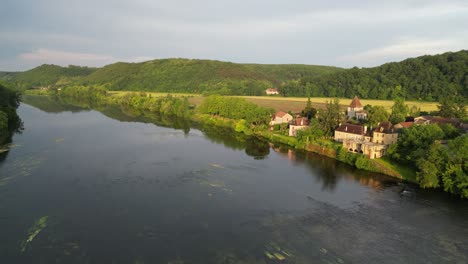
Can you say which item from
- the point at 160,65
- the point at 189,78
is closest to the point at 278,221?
the point at 189,78

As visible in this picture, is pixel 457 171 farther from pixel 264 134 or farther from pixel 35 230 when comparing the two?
pixel 35 230

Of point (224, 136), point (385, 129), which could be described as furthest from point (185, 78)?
point (385, 129)

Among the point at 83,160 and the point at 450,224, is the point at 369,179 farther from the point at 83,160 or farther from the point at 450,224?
the point at 83,160

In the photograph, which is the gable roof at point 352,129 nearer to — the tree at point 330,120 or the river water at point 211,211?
the tree at point 330,120

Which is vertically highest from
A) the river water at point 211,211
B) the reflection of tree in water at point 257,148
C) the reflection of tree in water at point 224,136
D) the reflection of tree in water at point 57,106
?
the reflection of tree in water at point 57,106

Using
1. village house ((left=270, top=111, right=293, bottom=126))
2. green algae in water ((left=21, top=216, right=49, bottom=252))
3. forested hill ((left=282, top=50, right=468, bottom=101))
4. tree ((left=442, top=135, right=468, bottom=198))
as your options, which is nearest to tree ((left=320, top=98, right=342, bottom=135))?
village house ((left=270, top=111, right=293, bottom=126))

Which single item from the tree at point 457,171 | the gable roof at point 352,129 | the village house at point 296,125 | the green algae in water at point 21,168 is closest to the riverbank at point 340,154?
the village house at point 296,125

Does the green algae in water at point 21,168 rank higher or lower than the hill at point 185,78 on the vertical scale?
lower
